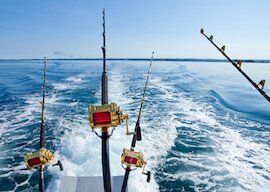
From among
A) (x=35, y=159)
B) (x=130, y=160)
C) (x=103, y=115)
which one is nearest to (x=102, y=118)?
(x=103, y=115)

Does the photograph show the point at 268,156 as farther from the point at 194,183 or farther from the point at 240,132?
the point at 194,183

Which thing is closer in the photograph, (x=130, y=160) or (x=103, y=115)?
(x=103, y=115)

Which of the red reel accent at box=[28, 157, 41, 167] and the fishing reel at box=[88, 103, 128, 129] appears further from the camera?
the red reel accent at box=[28, 157, 41, 167]

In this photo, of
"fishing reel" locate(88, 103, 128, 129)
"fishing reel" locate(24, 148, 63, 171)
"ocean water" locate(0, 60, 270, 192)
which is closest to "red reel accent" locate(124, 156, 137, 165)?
"fishing reel" locate(88, 103, 128, 129)

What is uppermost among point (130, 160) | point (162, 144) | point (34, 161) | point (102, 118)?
point (102, 118)

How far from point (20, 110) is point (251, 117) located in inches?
592

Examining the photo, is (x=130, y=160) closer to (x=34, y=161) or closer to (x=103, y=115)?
(x=103, y=115)

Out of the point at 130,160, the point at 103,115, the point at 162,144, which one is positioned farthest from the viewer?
the point at 162,144

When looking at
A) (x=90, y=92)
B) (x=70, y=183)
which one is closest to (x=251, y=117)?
(x=70, y=183)

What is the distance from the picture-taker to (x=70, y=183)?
3.77m

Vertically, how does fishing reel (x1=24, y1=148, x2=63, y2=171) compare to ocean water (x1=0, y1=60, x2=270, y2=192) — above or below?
above

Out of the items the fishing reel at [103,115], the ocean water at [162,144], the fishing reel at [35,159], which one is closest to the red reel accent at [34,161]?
the fishing reel at [35,159]

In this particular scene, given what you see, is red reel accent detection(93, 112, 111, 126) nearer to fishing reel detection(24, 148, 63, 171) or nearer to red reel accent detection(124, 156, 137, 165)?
red reel accent detection(124, 156, 137, 165)

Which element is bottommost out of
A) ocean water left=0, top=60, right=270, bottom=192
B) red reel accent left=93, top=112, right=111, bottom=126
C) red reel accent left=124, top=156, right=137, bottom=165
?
ocean water left=0, top=60, right=270, bottom=192
